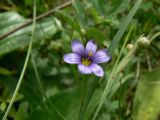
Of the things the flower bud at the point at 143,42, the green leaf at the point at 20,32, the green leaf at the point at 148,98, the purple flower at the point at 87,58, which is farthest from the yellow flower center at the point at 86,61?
the green leaf at the point at 20,32

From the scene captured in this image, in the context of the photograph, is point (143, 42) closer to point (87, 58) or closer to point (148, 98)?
point (87, 58)

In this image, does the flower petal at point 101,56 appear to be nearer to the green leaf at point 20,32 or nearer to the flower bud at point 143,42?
the flower bud at point 143,42

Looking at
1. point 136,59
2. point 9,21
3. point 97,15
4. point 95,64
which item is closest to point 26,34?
point 9,21

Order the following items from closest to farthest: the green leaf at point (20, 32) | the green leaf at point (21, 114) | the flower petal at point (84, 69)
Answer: the flower petal at point (84, 69)
the green leaf at point (21, 114)
the green leaf at point (20, 32)

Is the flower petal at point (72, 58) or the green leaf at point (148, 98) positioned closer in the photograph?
the flower petal at point (72, 58)

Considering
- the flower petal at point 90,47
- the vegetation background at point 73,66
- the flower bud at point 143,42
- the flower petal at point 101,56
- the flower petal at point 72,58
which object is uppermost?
the flower petal at point 72,58

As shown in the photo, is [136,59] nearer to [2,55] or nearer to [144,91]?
[144,91]

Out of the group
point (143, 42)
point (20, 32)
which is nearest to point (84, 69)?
point (143, 42)
